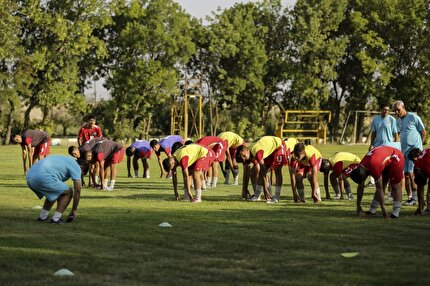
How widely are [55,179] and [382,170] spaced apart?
6.26m

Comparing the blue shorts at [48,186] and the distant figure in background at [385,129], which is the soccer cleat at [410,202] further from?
the blue shorts at [48,186]

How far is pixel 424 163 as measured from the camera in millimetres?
17281

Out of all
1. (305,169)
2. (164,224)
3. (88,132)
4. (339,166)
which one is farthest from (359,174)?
(88,132)

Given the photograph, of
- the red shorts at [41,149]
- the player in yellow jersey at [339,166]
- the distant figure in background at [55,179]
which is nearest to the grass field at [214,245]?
the distant figure in background at [55,179]

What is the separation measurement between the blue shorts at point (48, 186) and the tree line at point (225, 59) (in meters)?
55.9

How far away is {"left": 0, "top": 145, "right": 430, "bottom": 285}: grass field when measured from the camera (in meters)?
10.6

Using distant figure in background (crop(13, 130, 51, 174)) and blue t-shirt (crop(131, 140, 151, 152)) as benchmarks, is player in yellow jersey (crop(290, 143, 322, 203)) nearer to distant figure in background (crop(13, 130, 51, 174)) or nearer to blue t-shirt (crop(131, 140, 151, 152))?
blue t-shirt (crop(131, 140, 151, 152))

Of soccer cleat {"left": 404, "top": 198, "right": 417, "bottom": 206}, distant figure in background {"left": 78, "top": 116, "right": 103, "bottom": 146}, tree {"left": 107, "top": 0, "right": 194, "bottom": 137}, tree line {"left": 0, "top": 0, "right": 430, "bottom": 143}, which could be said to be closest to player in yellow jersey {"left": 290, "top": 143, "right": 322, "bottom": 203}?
soccer cleat {"left": 404, "top": 198, "right": 417, "bottom": 206}

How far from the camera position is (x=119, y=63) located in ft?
250

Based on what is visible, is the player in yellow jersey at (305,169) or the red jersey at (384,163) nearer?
the red jersey at (384,163)

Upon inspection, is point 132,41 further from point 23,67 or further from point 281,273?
point 281,273

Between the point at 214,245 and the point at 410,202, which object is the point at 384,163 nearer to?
the point at 410,202

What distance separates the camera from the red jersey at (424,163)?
17.2 metres

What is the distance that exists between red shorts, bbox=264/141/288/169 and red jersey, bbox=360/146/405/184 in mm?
4478
